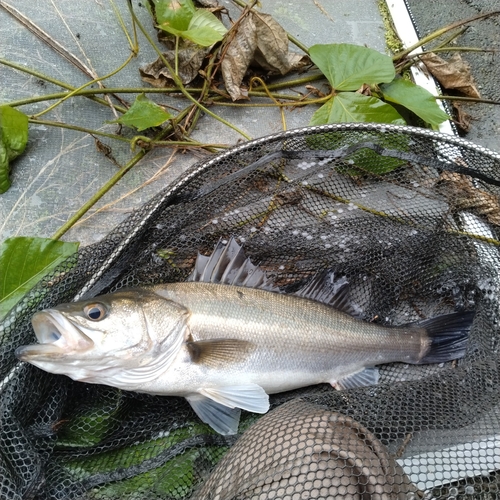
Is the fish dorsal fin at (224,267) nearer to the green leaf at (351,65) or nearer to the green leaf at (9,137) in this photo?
the green leaf at (9,137)

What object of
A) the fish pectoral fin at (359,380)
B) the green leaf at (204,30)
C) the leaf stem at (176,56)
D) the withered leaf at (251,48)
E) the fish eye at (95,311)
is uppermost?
the green leaf at (204,30)

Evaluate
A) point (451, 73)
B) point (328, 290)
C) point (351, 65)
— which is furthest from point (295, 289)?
point (451, 73)

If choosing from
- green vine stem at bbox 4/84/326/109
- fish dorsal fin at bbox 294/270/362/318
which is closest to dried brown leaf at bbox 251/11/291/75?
green vine stem at bbox 4/84/326/109

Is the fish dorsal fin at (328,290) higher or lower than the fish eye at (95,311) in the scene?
lower

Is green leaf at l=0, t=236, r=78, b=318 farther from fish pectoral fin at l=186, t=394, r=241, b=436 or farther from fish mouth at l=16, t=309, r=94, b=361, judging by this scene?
fish pectoral fin at l=186, t=394, r=241, b=436

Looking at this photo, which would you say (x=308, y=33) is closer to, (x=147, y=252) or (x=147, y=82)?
(x=147, y=82)

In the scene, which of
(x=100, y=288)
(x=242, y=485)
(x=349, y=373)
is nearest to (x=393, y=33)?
(x=349, y=373)

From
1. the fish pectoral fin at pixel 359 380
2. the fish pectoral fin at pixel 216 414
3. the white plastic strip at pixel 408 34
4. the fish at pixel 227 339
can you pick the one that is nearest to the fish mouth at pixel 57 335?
the fish at pixel 227 339
